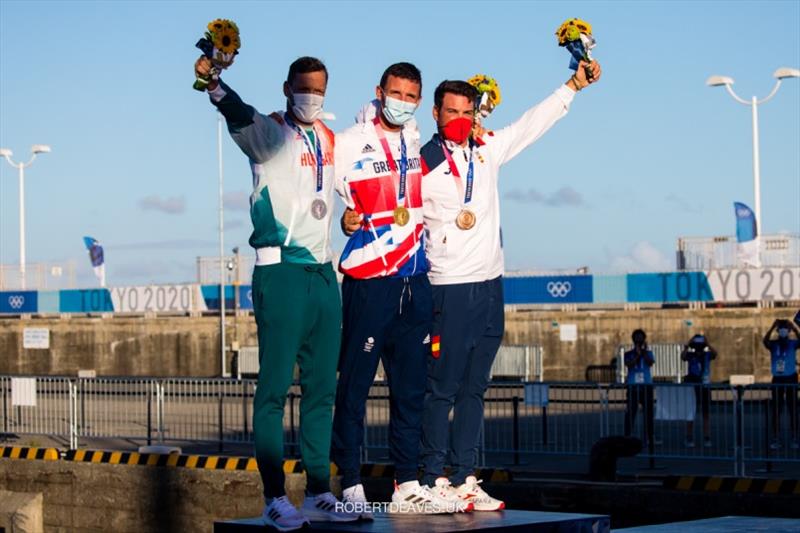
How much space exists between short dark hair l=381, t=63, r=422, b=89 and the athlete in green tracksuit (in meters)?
0.42

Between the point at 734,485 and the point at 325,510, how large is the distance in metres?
8.09

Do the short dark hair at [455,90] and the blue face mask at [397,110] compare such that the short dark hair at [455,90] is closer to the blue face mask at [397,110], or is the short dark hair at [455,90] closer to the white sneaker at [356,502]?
the blue face mask at [397,110]

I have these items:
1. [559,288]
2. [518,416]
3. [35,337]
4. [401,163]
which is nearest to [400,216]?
[401,163]

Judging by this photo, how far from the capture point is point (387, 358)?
884cm

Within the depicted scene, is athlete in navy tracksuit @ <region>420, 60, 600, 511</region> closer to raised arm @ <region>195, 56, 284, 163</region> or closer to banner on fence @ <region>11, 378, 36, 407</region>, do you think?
raised arm @ <region>195, 56, 284, 163</region>

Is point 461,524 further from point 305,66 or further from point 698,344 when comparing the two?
point 698,344

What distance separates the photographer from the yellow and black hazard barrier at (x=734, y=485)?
15117mm

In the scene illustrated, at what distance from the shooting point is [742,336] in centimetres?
4181

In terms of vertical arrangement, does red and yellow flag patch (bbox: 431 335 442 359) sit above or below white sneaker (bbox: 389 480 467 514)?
above

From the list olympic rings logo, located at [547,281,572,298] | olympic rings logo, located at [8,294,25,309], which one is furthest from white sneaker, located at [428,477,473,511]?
olympic rings logo, located at [8,294,25,309]

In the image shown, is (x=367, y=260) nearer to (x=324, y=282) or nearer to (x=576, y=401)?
(x=324, y=282)

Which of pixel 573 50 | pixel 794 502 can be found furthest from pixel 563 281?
pixel 573 50

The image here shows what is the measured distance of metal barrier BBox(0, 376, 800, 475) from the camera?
18.4 m

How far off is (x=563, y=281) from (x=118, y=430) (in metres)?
25.2
